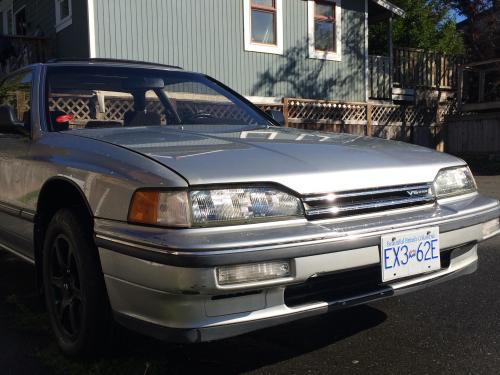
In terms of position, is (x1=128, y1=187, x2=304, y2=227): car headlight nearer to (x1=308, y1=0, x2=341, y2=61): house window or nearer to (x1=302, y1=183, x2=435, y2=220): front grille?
(x1=302, y1=183, x2=435, y2=220): front grille

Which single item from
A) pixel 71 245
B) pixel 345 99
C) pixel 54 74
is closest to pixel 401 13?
pixel 345 99

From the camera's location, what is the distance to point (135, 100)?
3.82m

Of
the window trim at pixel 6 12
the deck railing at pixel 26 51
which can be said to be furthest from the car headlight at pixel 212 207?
the window trim at pixel 6 12

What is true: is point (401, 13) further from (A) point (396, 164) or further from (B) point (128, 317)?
(B) point (128, 317)

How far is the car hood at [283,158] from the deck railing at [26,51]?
10696 millimetres

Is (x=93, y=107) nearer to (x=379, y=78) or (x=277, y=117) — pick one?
(x=277, y=117)

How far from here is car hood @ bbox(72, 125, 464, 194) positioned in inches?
90.4

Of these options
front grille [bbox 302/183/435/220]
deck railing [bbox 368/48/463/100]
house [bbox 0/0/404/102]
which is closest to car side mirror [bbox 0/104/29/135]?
front grille [bbox 302/183/435/220]

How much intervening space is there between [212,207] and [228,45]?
1111cm

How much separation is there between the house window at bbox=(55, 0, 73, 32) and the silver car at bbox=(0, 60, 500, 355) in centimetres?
934

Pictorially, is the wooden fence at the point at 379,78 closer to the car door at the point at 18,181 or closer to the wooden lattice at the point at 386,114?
the wooden lattice at the point at 386,114

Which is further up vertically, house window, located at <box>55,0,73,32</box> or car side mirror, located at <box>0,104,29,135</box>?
house window, located at <box>55,0,73,32</box>

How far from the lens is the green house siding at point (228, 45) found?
444 inches

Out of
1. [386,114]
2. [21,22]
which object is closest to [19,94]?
[386,114]
